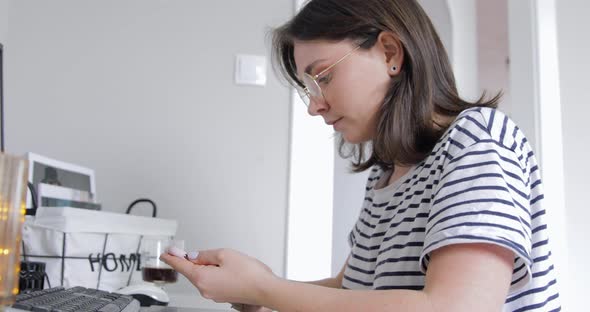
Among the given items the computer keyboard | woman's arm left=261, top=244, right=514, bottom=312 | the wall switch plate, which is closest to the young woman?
woman's arm left=261, top=244, right=514, bottom=312

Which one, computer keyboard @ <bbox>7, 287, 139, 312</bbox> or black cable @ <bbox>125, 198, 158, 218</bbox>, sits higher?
black cable @ <bbox>125, 198, 158, 218</bbox>

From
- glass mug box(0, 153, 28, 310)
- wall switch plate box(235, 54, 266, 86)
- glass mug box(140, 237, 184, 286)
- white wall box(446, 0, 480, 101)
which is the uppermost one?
white wall box(446, 0, 480, 101)

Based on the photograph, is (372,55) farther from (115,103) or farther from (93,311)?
(115,103)

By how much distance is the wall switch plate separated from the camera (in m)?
1.67

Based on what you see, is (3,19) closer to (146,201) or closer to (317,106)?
(146,201)

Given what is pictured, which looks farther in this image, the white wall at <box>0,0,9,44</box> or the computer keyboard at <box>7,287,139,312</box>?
the white wall at <box>0,0,9,44</box>

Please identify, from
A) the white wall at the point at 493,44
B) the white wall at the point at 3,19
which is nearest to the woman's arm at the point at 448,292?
the white wall at the point at 3,19

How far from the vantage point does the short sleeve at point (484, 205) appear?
0.70 m

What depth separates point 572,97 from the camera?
178 cm

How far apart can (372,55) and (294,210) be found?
0.75m

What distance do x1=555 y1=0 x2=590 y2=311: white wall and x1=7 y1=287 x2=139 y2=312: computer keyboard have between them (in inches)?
53.7

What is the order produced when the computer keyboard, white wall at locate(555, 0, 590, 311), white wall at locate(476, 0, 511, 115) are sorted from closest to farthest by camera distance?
the computer keyboard, white wall at locate(555, 0, 590, 311), white wall at locate(476, 0, 511, 115)

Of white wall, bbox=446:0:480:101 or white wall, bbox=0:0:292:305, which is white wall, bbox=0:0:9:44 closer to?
white wall, bbox=0:0:292:305

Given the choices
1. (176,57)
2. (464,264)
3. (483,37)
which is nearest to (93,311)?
(464,264)
